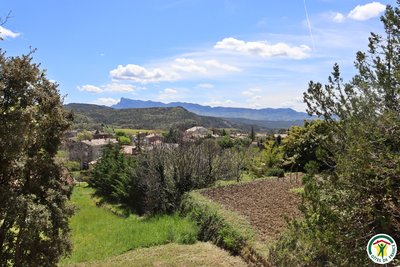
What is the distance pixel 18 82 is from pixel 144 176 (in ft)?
39.3

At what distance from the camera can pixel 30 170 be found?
29.4 ft

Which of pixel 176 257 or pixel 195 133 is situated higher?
pixel 195 133

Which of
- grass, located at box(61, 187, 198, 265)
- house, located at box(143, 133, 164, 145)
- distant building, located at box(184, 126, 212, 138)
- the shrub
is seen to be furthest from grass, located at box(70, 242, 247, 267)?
distant building, located at box(184, 126, 212, 138)

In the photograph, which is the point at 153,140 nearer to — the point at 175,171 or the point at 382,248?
the point at 175,171

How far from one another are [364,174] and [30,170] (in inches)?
309

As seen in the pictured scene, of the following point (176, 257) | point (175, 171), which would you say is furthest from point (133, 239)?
point (175, 171)

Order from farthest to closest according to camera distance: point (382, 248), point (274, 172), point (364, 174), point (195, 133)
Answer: point (195, 133) → point (274, 172) → point (364, 174) → point (382, 248)

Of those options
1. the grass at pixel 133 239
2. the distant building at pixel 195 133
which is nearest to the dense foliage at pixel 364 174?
the grass at pixel 133 239

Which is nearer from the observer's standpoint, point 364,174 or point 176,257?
point 364,174

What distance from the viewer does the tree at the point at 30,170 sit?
6.90 metres

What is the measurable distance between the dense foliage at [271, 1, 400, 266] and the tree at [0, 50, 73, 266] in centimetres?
532

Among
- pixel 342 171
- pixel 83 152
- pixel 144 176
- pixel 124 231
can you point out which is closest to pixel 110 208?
pixel 144 176

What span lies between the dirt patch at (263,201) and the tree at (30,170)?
5.17m

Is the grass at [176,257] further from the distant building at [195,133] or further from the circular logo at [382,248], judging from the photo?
the distant building at [195,133]
